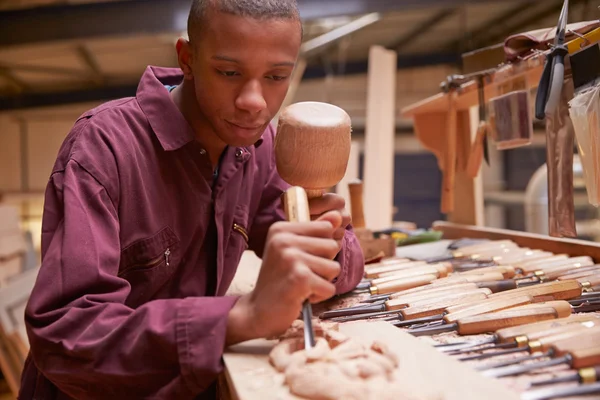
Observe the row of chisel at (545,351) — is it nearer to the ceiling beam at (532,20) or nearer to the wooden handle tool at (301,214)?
the wooden handle tool at (301,214)

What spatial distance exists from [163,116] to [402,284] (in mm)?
796

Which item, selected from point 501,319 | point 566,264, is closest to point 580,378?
point 501,319

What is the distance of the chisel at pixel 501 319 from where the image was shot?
1.12 meters

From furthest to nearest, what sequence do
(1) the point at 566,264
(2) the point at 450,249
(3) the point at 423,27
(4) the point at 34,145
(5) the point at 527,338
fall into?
(4) the point at 34,145, (3) the point at 423,27, (2) the point at 450,249, (1) the point at 566,264, (5) the point at 527,338

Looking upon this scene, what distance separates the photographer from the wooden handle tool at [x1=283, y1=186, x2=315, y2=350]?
977mm

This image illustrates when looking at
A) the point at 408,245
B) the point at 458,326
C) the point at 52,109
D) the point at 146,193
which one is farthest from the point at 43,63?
the point at 458,326

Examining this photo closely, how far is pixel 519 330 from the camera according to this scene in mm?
1066

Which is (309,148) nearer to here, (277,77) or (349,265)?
(277,77)

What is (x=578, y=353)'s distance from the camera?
3.00 feet

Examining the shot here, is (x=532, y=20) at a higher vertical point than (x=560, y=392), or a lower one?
higher

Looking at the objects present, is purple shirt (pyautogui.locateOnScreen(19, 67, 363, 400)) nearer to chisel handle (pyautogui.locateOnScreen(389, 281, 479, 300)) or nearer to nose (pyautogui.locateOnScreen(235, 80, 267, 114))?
chisel handle (pyautogui.locateOnScreen(389, 281, 479, 300))

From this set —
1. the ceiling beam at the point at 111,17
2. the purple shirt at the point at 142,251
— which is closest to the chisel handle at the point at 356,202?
the purple shirt at the point at 142,251

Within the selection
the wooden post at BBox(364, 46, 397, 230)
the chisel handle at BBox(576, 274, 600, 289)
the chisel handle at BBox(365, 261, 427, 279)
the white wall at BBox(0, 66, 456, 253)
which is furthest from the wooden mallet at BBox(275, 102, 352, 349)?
the white wall at BBox(0, 66, 456, 253)

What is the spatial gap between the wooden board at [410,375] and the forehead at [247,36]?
596 mm
